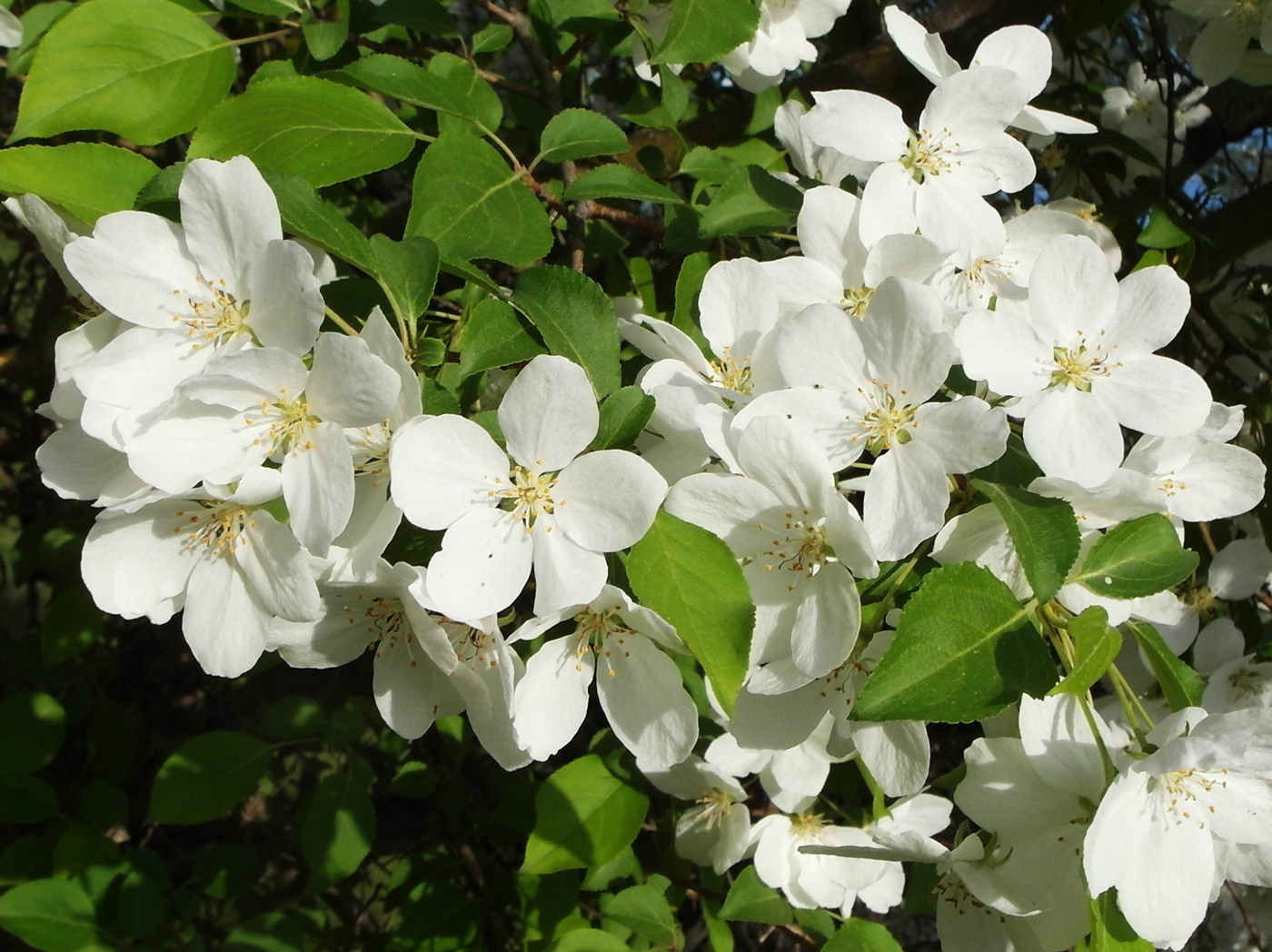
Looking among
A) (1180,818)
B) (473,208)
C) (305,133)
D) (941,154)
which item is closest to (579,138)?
(473,208)

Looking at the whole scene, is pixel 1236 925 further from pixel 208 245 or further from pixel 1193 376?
pixel 208 245

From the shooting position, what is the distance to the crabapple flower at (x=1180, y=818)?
2.77 ft

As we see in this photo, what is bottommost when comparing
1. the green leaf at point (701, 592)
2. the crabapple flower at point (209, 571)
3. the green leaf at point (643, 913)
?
the green leaf at point (643, 913)

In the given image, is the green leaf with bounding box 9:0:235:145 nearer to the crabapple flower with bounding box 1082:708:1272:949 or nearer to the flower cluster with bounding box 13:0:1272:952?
the flower cluster with bounding box 13:0:1272:952

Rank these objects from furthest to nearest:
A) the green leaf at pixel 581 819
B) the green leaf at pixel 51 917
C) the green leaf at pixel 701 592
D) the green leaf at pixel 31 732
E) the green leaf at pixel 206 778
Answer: the green leaf at pixel 31 732, the green leaf at pixel 206 778, the green leaf at pixel 51 917, the green leaf at pixel 581 819, the green leaf at pixel 701 592

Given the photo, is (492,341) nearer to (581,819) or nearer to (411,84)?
(411,84)

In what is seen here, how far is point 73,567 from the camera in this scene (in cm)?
204

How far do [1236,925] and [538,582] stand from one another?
100.0 inches

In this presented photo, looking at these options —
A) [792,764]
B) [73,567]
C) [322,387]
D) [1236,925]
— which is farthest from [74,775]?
[1236,925]

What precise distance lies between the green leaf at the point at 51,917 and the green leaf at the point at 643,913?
90 cm

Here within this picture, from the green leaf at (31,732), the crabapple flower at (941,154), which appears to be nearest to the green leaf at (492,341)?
the crabapple flower at (941,154)

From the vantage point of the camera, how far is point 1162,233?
4.89 feet

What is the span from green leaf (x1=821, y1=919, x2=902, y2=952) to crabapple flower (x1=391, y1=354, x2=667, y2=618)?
85cm

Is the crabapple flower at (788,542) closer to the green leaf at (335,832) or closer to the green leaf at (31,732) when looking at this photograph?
the green leaf at (335,832)
